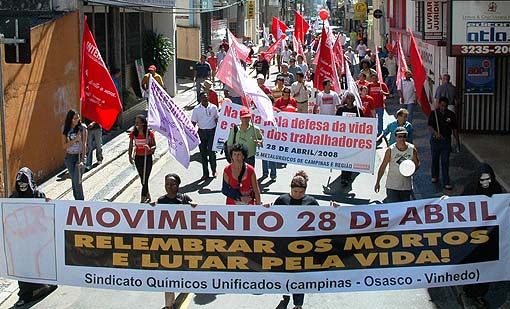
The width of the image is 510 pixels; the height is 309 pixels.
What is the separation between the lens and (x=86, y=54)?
11195 millimetres

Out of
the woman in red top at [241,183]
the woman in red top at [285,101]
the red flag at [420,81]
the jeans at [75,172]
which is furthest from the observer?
the woman in red top at [285,101]

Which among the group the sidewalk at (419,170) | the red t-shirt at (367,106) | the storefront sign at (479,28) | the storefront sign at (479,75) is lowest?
the sidewalk at (419,170)

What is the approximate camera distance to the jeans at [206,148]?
14688 mm

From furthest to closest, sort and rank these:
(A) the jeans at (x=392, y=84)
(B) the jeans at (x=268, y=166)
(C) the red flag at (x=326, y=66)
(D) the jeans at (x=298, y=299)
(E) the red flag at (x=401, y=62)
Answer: (A) the jeans at (x=392, y=84) → (E) the red flag at (x=401, y=62) → (C) the red flag at (x=326, y=66) → (B) the jeans at (x=268, y=166) → (D) the jeans at (x=298, y=299)

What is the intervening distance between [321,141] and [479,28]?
3553 millimetres

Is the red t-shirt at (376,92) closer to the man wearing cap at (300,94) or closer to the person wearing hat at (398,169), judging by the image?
the man wearing cap at (300,94)

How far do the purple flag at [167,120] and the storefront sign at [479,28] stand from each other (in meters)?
Answer: 5.64

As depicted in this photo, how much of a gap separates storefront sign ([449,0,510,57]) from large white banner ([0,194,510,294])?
23.9 feet

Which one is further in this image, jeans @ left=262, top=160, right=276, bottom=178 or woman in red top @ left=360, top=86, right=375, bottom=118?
woman in red top @ left=360, top=86, right=375, bottom=118

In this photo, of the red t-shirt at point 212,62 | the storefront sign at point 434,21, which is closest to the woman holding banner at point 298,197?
the storefront sign at point 434,21

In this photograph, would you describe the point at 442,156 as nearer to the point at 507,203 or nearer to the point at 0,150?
the point at 507,203

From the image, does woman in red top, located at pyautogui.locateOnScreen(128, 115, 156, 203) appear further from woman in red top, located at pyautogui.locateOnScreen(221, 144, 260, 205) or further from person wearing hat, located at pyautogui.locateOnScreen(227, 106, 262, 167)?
woman in red top, located at pyautogui.locateOnScreen(221, 144, 260, 205)

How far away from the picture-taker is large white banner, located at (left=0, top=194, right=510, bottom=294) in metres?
7.35

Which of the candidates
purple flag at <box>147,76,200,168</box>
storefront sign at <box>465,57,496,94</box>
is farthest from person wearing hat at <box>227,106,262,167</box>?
storefront sign at <box>465,57,496,94</box>
